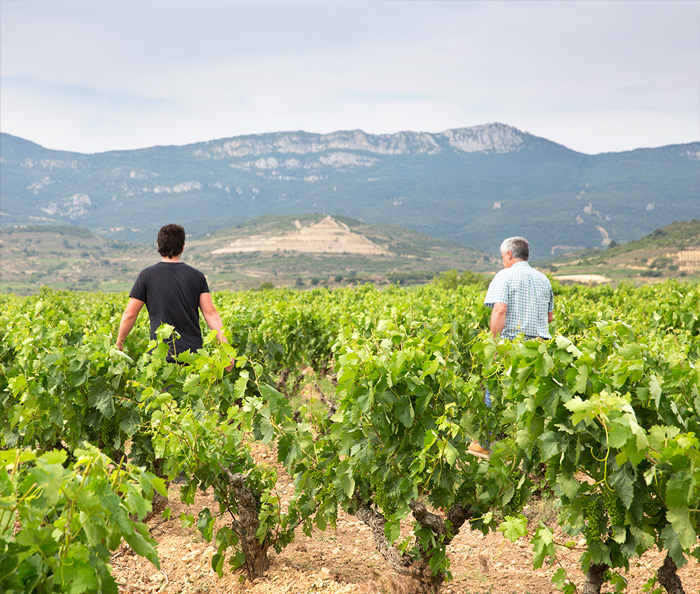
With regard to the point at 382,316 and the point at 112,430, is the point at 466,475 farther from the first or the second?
the point at 382,316

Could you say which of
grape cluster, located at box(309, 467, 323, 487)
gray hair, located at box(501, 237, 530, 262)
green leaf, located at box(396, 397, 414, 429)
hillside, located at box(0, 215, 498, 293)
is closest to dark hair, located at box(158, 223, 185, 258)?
grape cluster, located at box(309, 467, 323, 487)

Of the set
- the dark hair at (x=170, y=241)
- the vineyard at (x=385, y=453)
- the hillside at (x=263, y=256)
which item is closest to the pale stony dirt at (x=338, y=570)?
the vineyard at (x=385, y=453)

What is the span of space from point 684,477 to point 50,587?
7.68ft

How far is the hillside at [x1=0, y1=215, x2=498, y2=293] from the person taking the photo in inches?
3730

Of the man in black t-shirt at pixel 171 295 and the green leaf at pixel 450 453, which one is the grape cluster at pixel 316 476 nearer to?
the green leaf at pixel 450 453

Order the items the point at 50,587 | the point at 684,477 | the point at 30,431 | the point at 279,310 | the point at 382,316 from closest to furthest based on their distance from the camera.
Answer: the point at 50,587 < the point at 684,477 < the point at 30,431 < the point at 382,316 < the point at 279,310

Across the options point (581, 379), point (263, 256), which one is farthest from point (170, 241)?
point (263, 256)

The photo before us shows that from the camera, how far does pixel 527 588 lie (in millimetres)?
3643

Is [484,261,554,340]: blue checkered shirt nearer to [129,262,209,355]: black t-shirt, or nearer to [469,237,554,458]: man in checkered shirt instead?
[469,237,554,458]: man in checkered shirt

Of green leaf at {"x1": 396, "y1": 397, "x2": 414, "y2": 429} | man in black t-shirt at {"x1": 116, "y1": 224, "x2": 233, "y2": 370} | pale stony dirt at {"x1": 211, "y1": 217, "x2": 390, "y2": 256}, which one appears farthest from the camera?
pale stony dirt at {"x1": 211, "y1": 217, "x2": 390, "y2": 256}

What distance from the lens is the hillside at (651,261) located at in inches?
2837

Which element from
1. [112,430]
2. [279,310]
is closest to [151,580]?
[112,430]

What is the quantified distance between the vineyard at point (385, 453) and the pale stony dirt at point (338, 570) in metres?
Answer: 0.14

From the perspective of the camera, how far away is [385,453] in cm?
323
